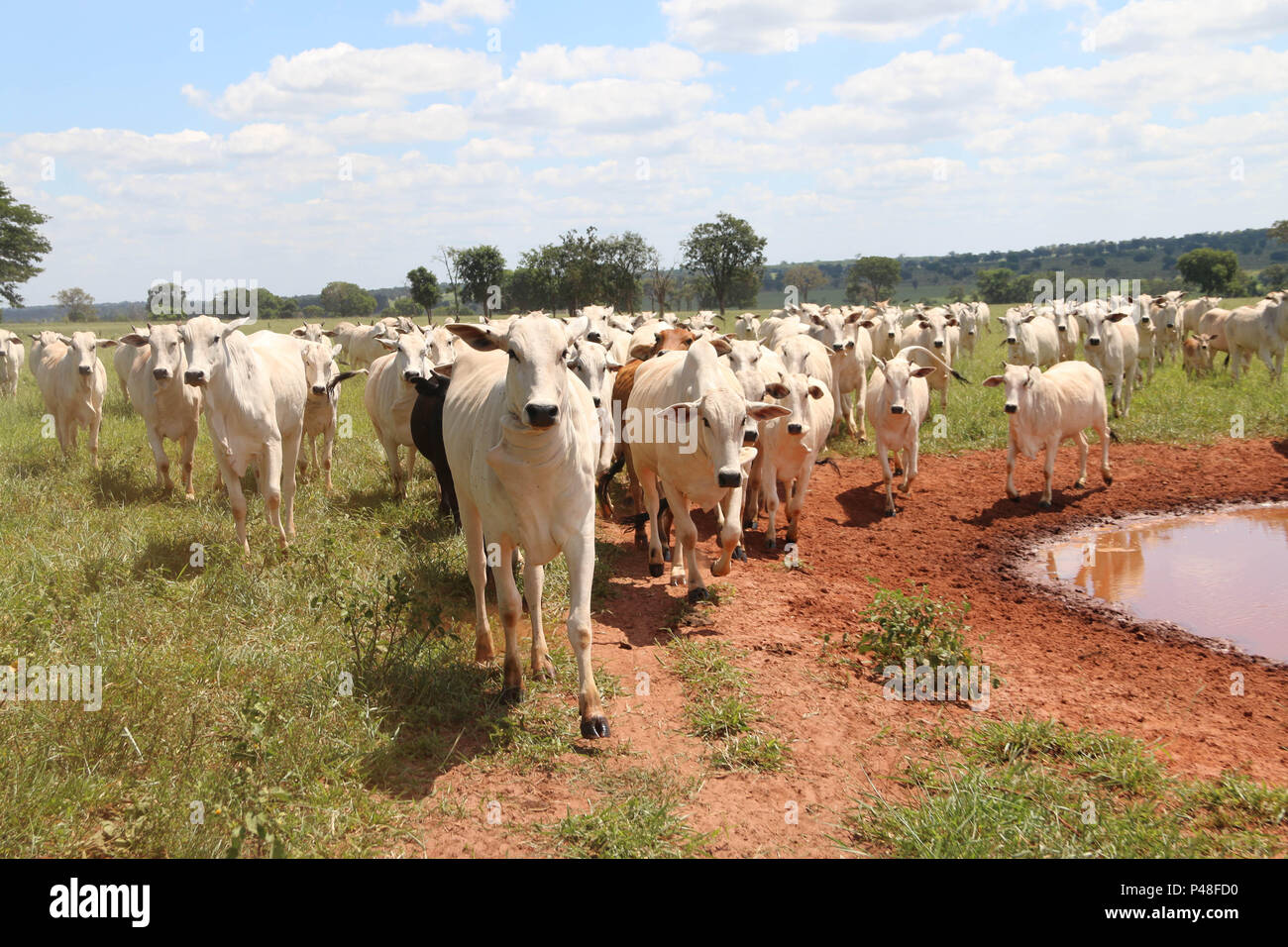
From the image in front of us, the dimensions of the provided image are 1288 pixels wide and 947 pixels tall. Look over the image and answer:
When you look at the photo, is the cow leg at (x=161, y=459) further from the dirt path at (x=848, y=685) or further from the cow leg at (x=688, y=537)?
the cow leg at (x=688, y=537)

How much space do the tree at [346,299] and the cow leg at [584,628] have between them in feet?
294

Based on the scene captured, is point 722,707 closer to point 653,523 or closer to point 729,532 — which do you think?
point 729,532

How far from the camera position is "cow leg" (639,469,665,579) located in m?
8.46

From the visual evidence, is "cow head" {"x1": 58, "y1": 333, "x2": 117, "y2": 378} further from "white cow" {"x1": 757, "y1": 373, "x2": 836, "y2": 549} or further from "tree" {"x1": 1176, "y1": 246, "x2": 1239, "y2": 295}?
"tree" {"x1": 1176, "y1": 246, "x2": 1239, "y2": 295}

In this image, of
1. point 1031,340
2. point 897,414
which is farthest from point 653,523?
point 1031,340

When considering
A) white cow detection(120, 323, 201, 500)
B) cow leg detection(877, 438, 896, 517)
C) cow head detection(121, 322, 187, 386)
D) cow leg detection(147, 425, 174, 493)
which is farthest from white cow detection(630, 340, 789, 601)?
cow leg detection(147, 425, 174, 493)

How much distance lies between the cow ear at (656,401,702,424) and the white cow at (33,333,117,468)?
8.72 m

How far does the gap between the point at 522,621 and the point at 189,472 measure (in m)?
6.04

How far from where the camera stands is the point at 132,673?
17.8ft

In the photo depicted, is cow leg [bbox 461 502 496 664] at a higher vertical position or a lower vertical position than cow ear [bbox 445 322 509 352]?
lower

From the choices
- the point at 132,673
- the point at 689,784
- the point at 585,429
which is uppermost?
the point at 585,429

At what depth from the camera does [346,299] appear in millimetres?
97938
